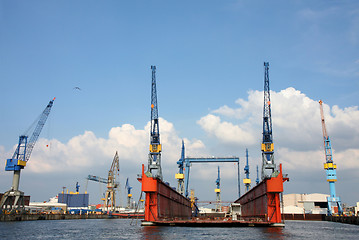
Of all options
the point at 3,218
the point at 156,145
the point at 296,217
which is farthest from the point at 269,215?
the point at 296,217

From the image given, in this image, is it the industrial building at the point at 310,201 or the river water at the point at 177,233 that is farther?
the industrial building at the point at 310,201

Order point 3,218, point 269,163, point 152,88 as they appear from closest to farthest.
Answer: point 269,163
point 3,218
point 152,88

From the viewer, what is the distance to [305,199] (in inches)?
→ 6531

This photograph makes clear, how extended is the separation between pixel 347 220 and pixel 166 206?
5961 cm

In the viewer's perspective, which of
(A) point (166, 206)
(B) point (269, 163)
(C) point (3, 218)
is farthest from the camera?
(C) point (3, 218)

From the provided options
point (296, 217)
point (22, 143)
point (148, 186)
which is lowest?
point (296, 217)

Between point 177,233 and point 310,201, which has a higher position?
point 310,201

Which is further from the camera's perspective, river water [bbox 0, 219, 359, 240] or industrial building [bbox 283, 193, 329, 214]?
industrial building [bbox 283, 193, 329, 214]

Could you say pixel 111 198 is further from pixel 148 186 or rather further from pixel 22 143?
pixel 148 186

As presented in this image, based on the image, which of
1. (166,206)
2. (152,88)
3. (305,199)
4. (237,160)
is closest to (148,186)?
(166,206)

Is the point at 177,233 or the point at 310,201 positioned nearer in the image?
the point at 177,233

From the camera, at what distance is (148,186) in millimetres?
57625

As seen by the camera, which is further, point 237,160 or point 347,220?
point 237,160

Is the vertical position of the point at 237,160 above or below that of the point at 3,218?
above
